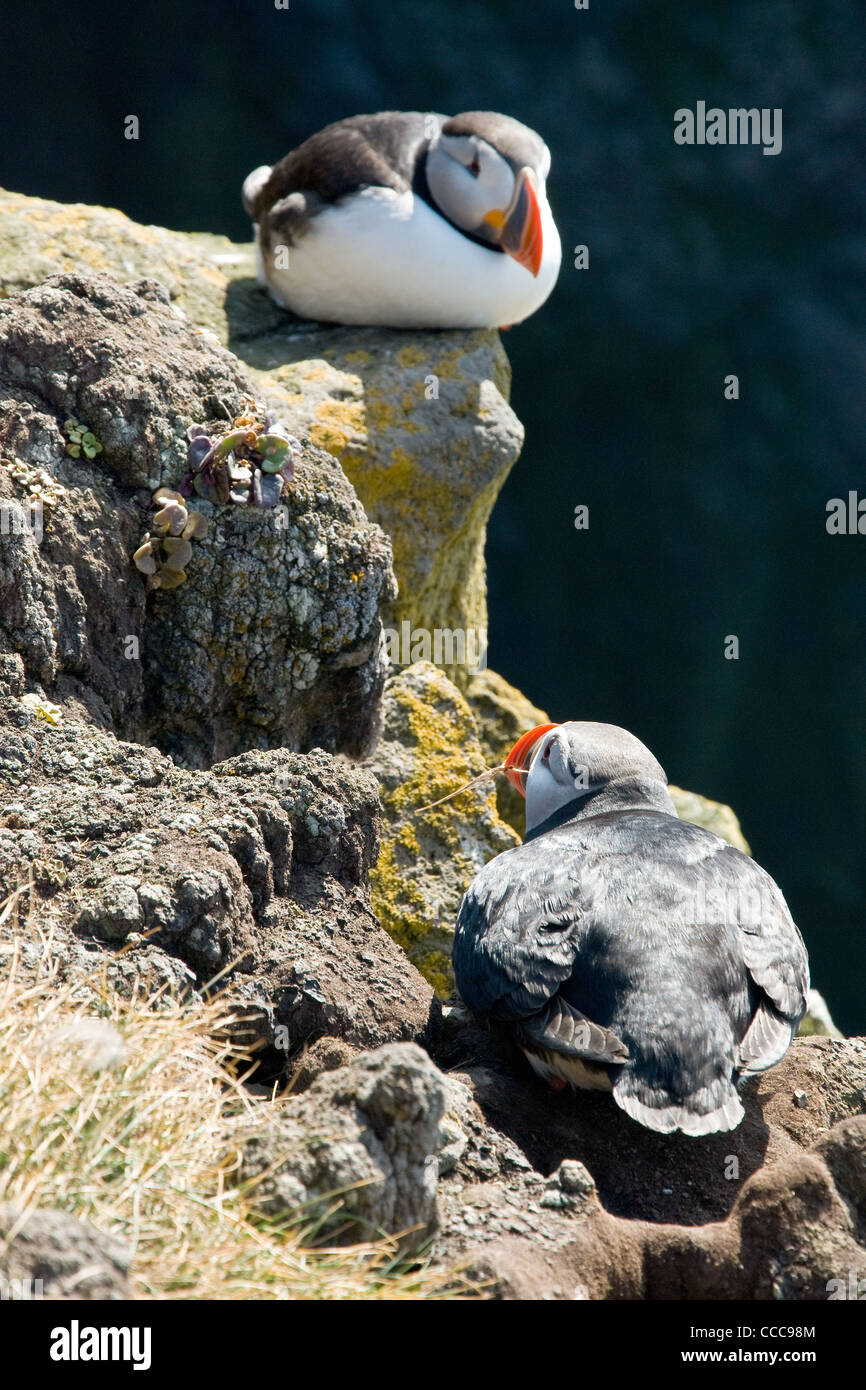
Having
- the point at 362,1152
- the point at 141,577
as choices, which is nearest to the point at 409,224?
the point at 141,577

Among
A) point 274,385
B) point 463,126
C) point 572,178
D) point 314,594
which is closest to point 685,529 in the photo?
point 572,178

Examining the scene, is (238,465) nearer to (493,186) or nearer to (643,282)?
(493,186)

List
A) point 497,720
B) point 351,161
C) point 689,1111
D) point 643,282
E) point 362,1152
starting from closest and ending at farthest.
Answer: point 362,1152 < point 689,1111 < point 497,720 < point 351,161 < point 643,282

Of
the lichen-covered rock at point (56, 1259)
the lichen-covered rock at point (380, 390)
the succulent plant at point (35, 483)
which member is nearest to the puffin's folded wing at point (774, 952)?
the lichen-covered rock at point (56, 1259)

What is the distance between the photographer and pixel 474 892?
3.72 m

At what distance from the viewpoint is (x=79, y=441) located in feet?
12.8

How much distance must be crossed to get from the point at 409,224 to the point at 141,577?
296 centimetres

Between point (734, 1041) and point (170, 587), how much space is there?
2052 mm

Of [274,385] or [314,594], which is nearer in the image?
[314,594]

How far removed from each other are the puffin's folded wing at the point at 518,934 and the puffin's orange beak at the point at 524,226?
3.68 m

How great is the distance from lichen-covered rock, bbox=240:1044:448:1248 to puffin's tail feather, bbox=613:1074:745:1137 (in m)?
0.62

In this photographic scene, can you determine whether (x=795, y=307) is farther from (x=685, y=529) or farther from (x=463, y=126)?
(x=463, y=126)

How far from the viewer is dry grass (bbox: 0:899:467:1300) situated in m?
2.15

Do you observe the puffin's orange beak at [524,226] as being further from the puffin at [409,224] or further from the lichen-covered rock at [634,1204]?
the lichen-covered rock at [634,1204]
